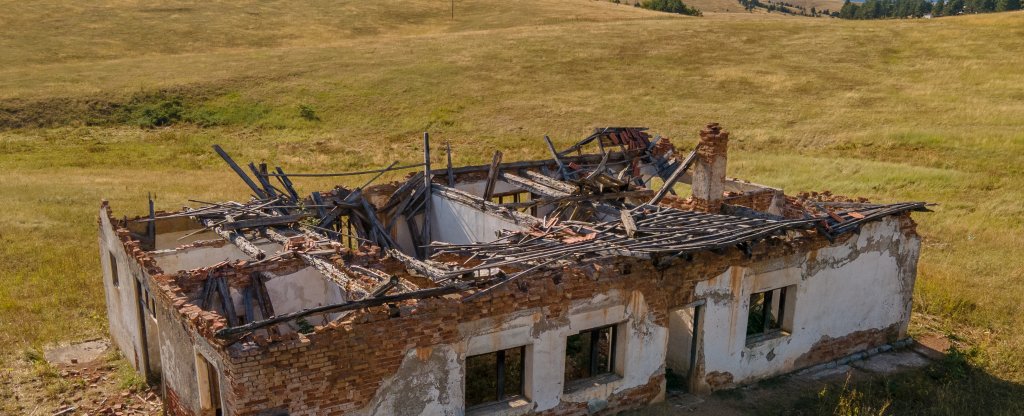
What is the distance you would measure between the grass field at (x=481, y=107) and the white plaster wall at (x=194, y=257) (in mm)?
4337

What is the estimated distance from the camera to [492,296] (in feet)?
34.5

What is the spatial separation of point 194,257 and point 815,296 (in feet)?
36.7

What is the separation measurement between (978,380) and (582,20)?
61.9m

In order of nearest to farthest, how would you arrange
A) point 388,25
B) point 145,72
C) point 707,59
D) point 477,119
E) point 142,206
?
point 142,206 → point 477,119 → point 145,72 → point 707,59 → point 388,25

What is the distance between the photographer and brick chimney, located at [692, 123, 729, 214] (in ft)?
52.1

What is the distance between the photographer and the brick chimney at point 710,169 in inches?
626

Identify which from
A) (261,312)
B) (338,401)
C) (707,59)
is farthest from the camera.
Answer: (707,59)

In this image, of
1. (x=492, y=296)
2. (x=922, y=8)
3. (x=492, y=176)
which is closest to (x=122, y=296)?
(x=492, y=176)

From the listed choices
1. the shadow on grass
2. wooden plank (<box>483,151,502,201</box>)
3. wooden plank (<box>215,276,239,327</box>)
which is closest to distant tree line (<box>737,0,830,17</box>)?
wooden plank (<box>483,151,502,201</box>)

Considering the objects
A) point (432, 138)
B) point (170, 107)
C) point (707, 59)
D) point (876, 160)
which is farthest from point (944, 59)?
point (170, 107)

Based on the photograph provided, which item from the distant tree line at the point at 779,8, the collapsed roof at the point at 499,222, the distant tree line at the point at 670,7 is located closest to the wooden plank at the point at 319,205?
the collapsed roof at the point at 499,222

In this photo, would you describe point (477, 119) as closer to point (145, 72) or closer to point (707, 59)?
point (707, 59)

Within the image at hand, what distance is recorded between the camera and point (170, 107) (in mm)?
44812

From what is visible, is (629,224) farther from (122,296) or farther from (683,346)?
(122,296)
